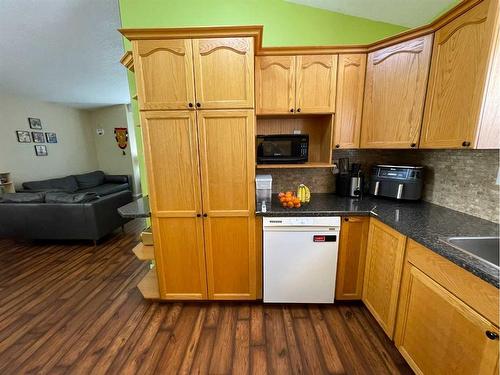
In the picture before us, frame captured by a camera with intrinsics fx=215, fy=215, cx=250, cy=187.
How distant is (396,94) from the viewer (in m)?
1.70

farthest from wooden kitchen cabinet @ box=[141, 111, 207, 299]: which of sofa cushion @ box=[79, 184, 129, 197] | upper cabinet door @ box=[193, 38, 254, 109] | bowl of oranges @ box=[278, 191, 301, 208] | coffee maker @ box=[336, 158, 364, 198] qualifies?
sofa cushion @ box=[79, 184, 129, 197]

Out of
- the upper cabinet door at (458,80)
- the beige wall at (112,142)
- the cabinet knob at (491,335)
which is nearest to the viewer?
the cabinet knob at (491,335)

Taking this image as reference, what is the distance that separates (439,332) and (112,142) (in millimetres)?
7440

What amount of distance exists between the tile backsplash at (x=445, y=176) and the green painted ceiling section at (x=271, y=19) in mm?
1100

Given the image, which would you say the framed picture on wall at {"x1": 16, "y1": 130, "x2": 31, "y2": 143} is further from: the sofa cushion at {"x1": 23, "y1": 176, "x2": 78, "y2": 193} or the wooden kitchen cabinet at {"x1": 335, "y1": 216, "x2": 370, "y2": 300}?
the wooden kitchen cabinet at {"x1": 335, "y1": 216, "x2": 370, "y2": 300}

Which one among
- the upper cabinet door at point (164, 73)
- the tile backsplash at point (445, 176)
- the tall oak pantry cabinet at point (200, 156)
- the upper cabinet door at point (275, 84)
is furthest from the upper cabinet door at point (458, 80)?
the upper cabinet door at point (164, 73)

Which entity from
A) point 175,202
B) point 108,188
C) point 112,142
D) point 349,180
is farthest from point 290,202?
point 112,142

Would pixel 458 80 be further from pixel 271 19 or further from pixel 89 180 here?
pixel 89 180

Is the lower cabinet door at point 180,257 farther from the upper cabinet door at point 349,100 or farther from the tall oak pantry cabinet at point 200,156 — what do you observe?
the upper cabinet door at point 349,100

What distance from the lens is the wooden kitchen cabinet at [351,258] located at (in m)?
1.74

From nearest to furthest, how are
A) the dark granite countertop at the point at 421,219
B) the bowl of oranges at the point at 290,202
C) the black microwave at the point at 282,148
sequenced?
the dark granite countertop at the point at 421,219
the bowl of oranges at the point at 290,202
the black microwave at the point at 282,148

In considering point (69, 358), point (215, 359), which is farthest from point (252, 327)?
point (69, 358)

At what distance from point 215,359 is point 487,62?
242 centimetres

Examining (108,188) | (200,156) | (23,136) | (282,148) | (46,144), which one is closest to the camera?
(200,156)
